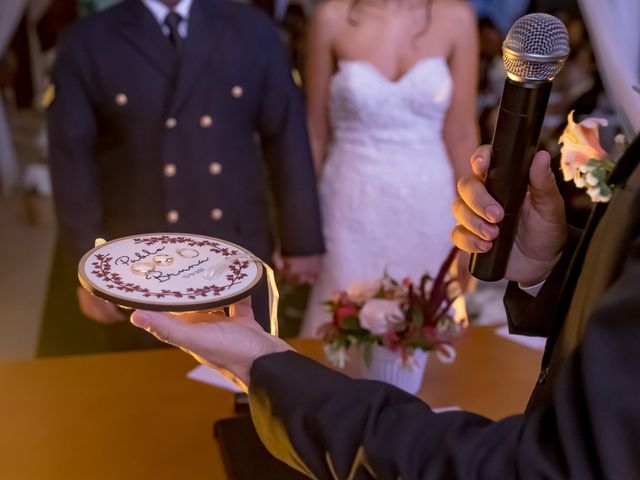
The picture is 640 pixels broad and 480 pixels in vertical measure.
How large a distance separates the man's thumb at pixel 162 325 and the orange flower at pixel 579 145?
2.34ft

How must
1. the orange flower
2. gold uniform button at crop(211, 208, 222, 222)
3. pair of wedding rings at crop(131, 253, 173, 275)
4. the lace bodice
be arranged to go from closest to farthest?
1. pair of wedding rings at crop(131, 253, 173, 275)
2. the orange flower
3. gold uniform button at crop(211, 208, 222, 222)
4. the lace bodice

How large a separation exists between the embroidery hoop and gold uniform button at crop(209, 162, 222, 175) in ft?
3.74

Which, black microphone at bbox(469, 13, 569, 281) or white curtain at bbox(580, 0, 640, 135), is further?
white curtain at bbox(580, 0, 640, 135)

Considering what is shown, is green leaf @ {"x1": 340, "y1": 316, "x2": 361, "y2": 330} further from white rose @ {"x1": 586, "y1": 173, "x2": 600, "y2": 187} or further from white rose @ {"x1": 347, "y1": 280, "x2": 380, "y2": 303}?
white rose @ {"x1": 586, "y1": 173, "x2": 600, "y2": 187}

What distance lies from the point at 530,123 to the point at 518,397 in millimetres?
914

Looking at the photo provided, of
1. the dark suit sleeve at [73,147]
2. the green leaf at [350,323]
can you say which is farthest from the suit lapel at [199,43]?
the green leaf at [350,323]

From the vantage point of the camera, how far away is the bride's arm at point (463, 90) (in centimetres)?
245

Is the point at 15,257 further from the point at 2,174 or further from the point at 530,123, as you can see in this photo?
the point at 530,123

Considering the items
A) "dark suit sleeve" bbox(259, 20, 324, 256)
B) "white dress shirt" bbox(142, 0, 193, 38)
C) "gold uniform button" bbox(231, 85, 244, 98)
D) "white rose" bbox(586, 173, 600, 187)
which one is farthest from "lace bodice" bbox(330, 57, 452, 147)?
"white rose" bbox(586, 173, 600, 187)

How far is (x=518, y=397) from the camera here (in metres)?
1.55

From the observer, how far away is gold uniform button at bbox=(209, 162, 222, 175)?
81.2 inches

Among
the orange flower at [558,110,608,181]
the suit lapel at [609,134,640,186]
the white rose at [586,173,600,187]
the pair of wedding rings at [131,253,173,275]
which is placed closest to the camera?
the suit lapel at [609,134,640,186]

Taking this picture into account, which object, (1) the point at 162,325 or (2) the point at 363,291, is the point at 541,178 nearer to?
(1) the point at 162,325

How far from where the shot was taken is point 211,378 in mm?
1581
